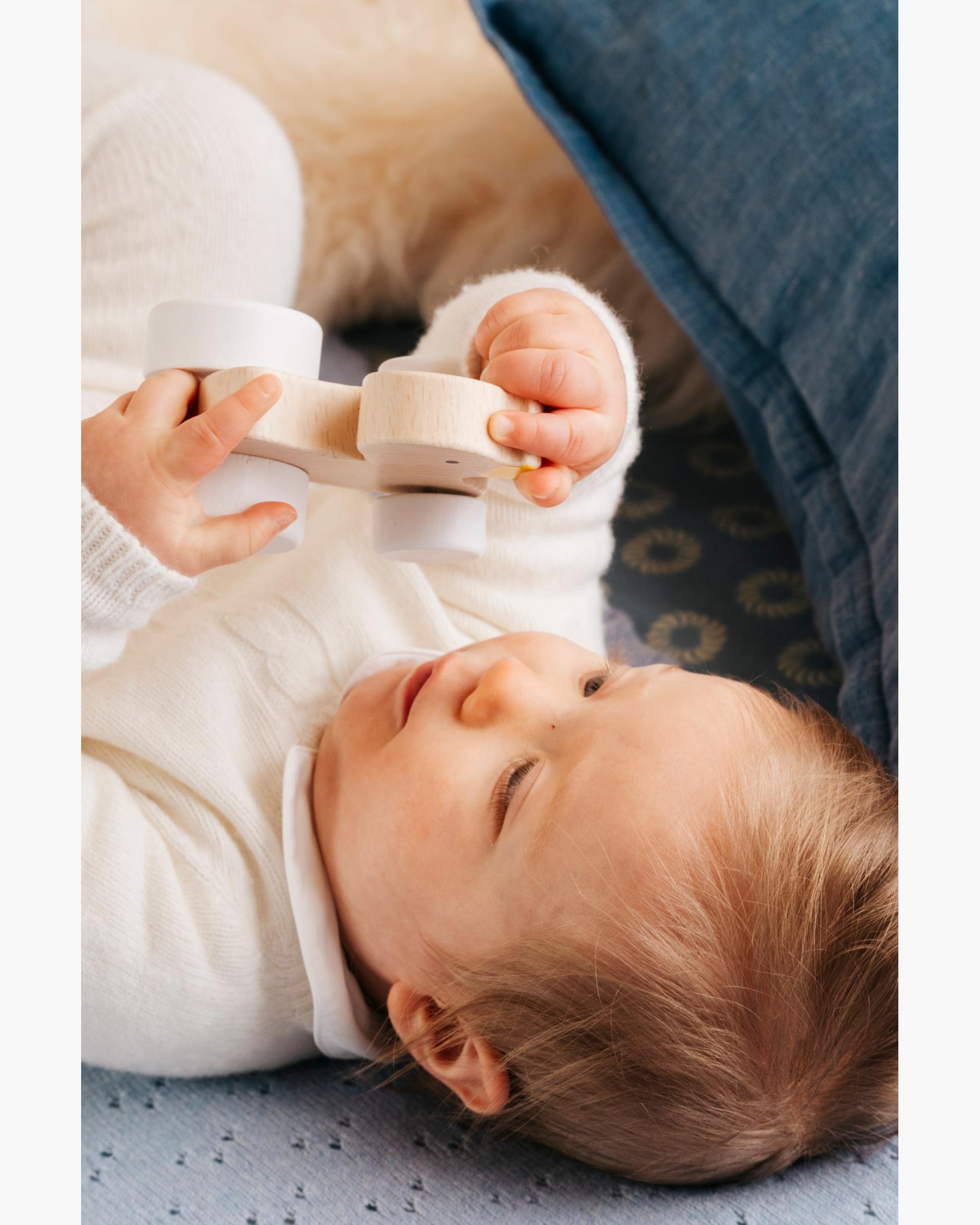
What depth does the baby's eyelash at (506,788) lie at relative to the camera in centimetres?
54

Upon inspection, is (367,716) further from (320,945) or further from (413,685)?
(320,945)

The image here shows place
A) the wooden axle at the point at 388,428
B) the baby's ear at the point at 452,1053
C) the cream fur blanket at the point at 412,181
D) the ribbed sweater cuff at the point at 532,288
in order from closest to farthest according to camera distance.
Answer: the wooden axle at the point at 388,428, the baby's ear at the point at 452,1053, the ribbed sweater cuff at the point at 532,288, the cream fur blanket at the point at 412,181

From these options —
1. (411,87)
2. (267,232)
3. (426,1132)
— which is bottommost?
(426,1132)

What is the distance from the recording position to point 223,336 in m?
0.46

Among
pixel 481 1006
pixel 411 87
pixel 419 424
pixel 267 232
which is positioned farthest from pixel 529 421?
pixel 411 87

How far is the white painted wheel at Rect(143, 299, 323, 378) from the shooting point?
0.46 m

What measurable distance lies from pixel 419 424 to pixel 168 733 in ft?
1.09

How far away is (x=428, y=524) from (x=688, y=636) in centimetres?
39

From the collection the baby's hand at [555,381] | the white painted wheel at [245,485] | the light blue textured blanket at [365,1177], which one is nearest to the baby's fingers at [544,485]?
the baby's hand at [555,381]

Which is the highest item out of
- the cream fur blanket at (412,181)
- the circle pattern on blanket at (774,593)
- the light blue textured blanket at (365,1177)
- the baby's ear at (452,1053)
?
the cream fur blanket at (412,181)

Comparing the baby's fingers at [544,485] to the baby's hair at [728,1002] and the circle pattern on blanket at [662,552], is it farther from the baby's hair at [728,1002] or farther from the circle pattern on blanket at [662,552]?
the circle pattern on blanket at [662,552]

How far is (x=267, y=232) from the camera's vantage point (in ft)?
2.80

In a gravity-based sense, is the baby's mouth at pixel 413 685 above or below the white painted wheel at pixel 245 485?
below
